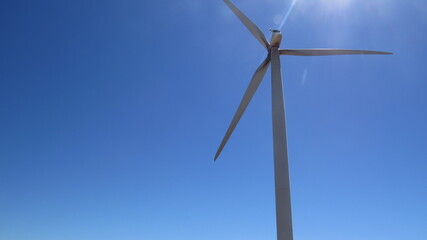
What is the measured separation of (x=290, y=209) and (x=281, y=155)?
10.2 feet

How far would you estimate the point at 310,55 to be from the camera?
2753 centimetres

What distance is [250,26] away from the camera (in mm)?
27094

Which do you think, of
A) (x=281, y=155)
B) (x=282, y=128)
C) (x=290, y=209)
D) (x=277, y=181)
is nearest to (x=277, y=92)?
(x=282, y=128)

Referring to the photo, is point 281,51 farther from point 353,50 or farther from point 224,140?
point 224,140

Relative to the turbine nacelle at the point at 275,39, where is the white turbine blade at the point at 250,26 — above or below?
above

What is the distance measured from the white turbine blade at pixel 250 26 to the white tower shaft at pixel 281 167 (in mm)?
6073

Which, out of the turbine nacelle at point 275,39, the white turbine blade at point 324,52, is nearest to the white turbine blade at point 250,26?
the turbine nacelle at point 275,39

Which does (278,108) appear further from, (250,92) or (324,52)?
(324,52)

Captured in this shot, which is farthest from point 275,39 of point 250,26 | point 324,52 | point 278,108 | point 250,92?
point 278,108

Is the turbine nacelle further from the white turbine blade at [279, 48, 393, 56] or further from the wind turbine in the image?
the white turbine blade at [279, 48, 393, 56]

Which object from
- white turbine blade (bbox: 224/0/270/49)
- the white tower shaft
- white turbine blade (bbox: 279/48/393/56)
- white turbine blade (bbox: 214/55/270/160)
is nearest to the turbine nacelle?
white turbine blade (bbox: 224/0/270/49)

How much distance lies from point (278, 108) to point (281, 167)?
13.5ft

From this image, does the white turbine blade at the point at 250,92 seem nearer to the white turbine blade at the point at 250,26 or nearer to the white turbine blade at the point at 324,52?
the white turbine blade at the point at 250,26

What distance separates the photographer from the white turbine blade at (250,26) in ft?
83.4
